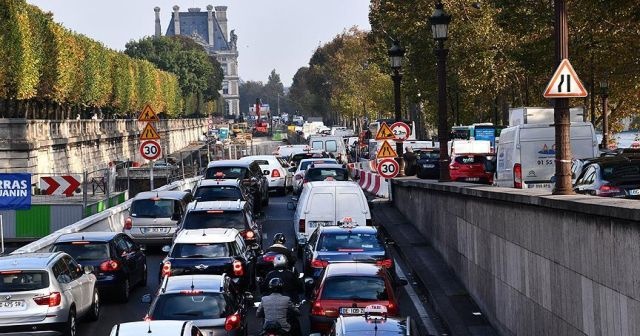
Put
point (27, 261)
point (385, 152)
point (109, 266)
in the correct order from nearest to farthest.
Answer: point (27, 261) → point (109, 266) → point (385, 152)

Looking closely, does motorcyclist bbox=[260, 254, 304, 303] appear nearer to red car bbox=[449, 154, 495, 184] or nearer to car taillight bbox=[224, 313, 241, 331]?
car taillight bbox=[224, 313, 241, 331]

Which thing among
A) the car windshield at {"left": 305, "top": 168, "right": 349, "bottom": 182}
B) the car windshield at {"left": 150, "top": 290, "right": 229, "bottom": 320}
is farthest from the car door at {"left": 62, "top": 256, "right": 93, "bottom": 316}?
the car windshield at {"left": 305, "top": 168, "right": 349, "bottom": 182}

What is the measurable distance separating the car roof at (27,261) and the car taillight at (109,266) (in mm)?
3272

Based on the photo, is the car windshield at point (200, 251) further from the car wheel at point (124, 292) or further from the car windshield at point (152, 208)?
the car windshield at point (152, 208)

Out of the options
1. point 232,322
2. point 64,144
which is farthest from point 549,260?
point 64,144

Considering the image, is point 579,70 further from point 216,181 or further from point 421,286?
point 421,286

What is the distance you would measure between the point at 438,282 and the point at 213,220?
17.9ft

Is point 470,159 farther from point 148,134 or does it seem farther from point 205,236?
point 205,236

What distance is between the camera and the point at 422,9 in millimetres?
71875

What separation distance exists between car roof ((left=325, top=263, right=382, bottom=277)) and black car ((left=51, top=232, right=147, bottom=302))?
6.53m

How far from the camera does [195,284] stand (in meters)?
17.4

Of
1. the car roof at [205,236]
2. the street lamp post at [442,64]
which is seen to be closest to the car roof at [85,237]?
the car roof at [205,236]

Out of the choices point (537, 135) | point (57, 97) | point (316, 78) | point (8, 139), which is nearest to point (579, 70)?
point (537, 135)

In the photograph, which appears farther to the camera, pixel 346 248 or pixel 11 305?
pixel 346 248
